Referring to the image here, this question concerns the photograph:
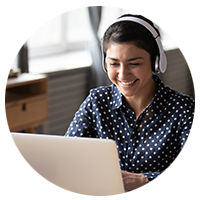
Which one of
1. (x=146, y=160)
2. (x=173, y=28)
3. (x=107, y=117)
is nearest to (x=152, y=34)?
(x=107, y=117)

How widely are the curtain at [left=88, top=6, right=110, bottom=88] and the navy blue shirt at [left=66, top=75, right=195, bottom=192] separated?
199 centimetres

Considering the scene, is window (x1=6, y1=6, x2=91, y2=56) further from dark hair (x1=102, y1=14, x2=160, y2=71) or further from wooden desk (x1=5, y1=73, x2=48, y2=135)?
dark hair (x1=102, y1=14, x2=160, y2=71)

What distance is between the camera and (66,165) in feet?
3.21

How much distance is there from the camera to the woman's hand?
1206 millimetres

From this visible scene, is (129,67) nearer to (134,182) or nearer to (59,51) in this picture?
(134,182)

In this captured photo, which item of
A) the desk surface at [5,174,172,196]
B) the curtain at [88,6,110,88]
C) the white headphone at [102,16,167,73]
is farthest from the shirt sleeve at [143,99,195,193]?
the curtain at [88,6,110,88]

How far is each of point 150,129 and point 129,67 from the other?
28 cm

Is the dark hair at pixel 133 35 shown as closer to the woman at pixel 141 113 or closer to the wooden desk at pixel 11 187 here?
the woman at pixel 141 113

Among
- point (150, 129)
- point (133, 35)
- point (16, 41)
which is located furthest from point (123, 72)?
point (16, 41)

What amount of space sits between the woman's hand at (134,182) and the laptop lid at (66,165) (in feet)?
0.80

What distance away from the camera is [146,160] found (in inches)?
56.2

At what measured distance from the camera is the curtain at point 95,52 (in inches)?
136

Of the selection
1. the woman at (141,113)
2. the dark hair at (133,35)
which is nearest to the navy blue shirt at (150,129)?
the woman at (141,113)
